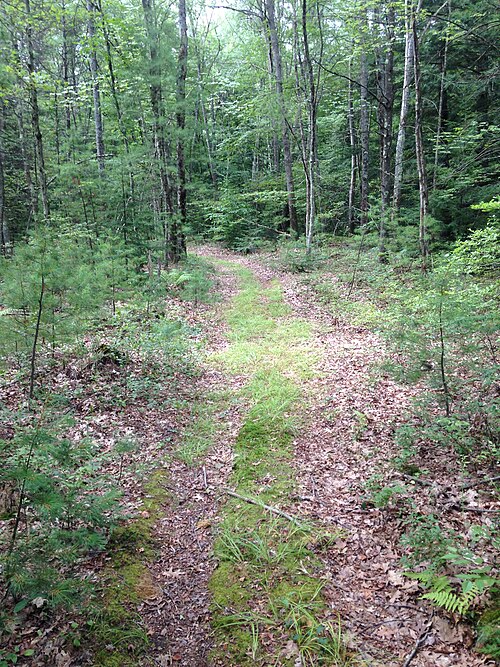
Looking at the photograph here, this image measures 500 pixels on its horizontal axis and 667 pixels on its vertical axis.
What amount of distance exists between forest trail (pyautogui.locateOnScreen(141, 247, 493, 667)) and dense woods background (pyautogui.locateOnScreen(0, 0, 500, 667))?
0.14 metres

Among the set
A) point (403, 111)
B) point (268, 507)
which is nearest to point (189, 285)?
point (403, 111)

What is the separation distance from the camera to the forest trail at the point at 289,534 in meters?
3.05

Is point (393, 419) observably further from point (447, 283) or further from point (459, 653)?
point (459, 653)

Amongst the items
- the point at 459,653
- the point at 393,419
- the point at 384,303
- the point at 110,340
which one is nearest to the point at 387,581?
the point at 459,653

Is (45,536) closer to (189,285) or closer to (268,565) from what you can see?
(268,565)

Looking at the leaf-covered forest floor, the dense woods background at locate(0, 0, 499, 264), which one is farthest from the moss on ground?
the dense woods background at locate(0, 0, 499, 264)

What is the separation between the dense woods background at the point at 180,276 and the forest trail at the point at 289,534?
5.7 inches

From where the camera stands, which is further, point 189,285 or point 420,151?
point 189,285

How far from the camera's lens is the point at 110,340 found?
841 cm

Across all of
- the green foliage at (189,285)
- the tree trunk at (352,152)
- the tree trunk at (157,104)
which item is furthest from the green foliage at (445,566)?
the tree trunk at (352,152)

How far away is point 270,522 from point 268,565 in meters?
0.55

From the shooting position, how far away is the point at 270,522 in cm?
429

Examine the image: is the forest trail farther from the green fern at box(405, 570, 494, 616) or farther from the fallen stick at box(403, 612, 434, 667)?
the green fern at box(405, 570, 494, 616)

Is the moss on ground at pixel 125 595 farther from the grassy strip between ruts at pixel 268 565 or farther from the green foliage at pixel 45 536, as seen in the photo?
the grassy strip between ruts at pixel 268 565
